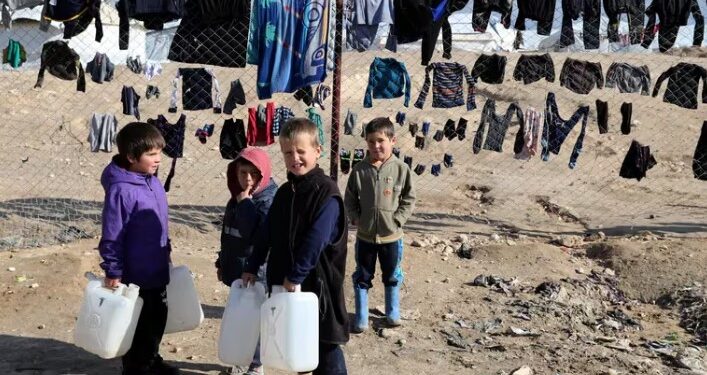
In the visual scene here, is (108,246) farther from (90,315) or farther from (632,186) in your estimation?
(632,186)

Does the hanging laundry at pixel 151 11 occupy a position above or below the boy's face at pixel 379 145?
above

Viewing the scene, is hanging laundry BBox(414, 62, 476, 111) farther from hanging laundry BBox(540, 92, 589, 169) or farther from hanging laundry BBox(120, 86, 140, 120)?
hanging laundry BBox(120, 86, 140, 120)

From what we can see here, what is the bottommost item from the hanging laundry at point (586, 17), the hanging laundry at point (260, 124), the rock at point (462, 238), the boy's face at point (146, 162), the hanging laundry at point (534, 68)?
the rock at point (462, 238)

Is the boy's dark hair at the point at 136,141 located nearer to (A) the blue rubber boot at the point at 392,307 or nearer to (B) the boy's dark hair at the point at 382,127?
(B) the boy's dark hair at the point at 382,127

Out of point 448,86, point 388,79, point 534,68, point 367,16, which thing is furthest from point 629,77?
point 367,16

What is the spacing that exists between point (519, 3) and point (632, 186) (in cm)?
635

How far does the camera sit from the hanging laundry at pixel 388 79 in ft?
24.8

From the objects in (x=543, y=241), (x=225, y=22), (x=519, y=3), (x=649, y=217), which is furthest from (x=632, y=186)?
(x=225, y=22)

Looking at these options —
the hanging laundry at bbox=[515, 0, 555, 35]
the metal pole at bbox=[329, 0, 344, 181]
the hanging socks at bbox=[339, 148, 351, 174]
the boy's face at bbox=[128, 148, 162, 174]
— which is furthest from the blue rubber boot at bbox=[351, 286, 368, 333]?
the hanging laundry at bbox=[515, 0, 555, 35]

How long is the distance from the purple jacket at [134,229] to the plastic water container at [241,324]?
0.52 meters

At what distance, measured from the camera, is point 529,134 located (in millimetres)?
8469

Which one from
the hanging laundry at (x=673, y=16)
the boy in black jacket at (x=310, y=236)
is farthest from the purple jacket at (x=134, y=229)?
the hanging laundry at (x=673, y=16)

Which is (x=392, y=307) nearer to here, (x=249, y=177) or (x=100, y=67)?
(x=249, y=177)

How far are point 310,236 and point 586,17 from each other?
208 inches
